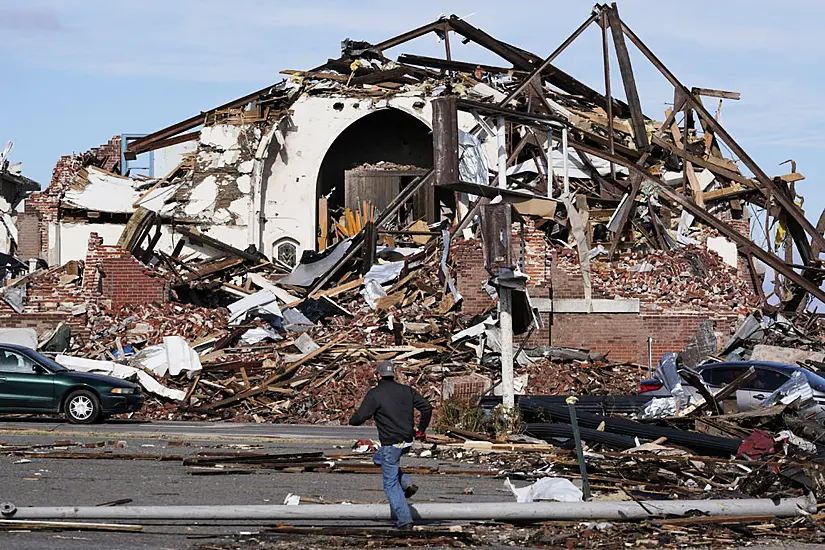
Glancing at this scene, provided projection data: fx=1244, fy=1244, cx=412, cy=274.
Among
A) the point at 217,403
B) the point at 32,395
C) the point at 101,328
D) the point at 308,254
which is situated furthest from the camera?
the point at 308,254

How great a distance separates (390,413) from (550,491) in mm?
2277

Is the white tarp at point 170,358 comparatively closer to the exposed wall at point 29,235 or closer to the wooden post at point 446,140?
the wooden post at point 446,140

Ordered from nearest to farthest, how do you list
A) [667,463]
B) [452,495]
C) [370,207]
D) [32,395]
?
[452,495] < [667,463] < [32,395] < [370,207]

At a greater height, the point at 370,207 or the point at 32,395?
the point at 370,207

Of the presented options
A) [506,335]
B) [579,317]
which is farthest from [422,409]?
[579,317]

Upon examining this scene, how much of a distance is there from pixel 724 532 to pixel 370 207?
26.8 meters

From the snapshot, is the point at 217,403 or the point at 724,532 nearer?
the point at 724,532

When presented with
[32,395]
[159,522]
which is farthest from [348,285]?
[159,522]

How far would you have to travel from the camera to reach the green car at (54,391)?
66.8ft

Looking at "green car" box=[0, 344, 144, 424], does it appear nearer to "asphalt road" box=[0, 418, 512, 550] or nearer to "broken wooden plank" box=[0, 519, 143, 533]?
"asphalt road" box=[0, 418, 512, 550]

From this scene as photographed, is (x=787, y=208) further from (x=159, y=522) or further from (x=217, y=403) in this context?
(x=159, y=522)

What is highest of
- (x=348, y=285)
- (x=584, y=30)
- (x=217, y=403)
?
(x=584, y=30)

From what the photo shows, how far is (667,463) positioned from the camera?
1450 cm

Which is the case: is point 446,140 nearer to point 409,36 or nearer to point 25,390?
point 25,390
